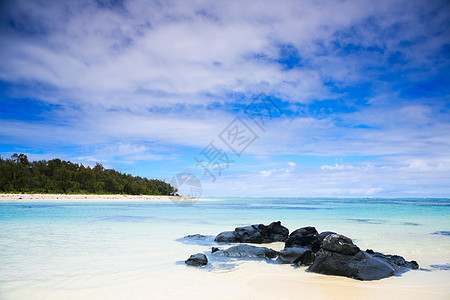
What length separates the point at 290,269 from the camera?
301 inches

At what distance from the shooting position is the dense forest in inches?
2269

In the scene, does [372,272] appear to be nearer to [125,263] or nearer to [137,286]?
[137,286]

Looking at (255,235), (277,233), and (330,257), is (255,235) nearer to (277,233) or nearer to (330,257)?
(277,233)

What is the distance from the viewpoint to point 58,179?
2623 inches

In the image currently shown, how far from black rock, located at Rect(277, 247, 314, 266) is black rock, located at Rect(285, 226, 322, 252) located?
1.62m

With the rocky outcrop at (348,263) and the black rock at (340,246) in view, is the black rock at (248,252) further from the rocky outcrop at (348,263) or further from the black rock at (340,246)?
the black rock at (340,246)

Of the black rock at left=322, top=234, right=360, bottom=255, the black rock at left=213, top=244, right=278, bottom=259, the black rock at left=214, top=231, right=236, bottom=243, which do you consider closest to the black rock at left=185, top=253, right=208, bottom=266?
the black rock at left=213, top=244, right=278, bottom=259

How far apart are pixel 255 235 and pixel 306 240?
2704mm

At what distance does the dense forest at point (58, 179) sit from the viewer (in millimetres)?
57644

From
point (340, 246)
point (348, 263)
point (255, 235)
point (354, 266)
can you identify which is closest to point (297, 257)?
point (340, 246)

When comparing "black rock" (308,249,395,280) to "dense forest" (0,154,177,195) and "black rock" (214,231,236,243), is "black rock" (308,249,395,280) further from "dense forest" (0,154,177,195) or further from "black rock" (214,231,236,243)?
"dense forest" (0,154,177,195)

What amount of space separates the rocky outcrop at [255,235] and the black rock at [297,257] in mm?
3667

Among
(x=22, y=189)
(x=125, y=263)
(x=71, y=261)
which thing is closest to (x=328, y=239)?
(x=125, y=263)

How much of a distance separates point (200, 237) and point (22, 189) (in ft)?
205
